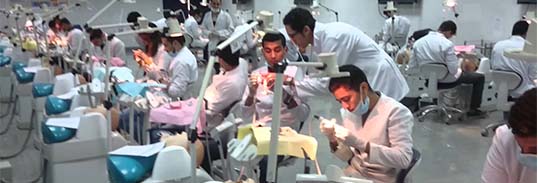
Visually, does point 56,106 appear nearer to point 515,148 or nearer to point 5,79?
point 515,148

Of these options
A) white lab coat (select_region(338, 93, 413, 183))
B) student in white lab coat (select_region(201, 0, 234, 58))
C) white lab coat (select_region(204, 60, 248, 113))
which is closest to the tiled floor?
white lab coat (select_region(204, 60, 248, 113))

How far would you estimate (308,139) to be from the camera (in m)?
1.72

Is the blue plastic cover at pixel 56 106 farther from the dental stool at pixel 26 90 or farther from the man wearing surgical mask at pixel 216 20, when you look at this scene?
the man wearing surgical mask at pixel 216 20

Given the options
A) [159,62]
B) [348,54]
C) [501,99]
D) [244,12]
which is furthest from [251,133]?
[244,12]

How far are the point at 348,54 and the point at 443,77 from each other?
200cm

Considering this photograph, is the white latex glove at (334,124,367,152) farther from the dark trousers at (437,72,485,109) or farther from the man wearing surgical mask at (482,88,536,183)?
the dark trousers at (437,72,485,109)

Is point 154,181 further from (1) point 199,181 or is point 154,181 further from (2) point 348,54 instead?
(2) point 348,54

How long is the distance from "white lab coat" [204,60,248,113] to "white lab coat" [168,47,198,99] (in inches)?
25.9

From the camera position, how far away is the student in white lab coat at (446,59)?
4719 millimetres

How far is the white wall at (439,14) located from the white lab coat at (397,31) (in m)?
0.61

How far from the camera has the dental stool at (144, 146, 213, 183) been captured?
67.2 inches

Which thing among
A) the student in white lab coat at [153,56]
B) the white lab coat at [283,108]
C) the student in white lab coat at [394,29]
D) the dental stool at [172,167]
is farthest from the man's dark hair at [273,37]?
the student in white lab coat at [394,29]

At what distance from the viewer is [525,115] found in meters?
1.25

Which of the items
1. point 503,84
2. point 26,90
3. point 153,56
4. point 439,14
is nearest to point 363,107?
point 153,56
